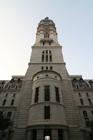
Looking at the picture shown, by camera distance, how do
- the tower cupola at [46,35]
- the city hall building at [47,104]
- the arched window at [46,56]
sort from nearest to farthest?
the city hall building at [47,104] < the arched window at [46,56] < the tower cupola at [46,35]

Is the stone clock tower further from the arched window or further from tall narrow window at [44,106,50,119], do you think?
the arched window

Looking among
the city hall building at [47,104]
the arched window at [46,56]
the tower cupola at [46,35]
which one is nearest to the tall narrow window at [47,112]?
the city hall building at [47,104]

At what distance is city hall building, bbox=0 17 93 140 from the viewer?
1875 cm

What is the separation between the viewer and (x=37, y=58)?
3875cm

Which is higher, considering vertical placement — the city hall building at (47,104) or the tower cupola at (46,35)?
the tower cupola at (46,35)

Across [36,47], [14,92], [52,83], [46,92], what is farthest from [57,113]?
[36,47]

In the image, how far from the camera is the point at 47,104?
812 inches

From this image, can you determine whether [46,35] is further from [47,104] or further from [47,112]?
[47,112]

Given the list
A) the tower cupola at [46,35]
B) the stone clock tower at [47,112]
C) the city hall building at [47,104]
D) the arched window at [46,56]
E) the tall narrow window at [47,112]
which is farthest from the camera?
the tower cupola at [46,35]

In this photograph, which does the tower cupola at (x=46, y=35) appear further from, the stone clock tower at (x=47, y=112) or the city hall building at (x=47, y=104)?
the stone clock tower at (x=47, y=112)

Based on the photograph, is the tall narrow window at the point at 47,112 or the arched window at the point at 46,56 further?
the arched window at the point at 46,56

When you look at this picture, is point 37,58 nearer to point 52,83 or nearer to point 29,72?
point 29,72

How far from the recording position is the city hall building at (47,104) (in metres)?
18.8

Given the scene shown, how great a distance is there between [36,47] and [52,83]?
81.8 feet
